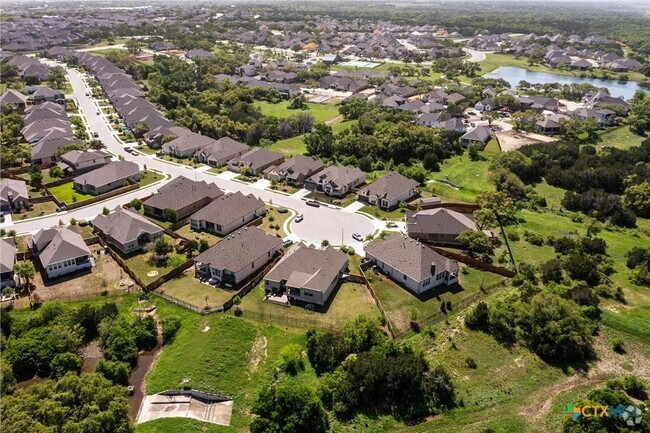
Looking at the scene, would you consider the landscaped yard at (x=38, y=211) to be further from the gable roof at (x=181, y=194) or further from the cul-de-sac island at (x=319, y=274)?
the gable roof at (x=181, y=194)

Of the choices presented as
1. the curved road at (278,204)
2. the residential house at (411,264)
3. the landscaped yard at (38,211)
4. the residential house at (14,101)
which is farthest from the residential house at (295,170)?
the residential house at (14,101)

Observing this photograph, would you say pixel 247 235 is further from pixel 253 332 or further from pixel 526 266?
pixel 526 266

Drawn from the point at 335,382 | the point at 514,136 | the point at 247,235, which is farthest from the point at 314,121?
the point at 335,382

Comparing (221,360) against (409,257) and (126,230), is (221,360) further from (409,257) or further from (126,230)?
(126,230)

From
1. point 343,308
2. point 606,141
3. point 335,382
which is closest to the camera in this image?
point 335,382

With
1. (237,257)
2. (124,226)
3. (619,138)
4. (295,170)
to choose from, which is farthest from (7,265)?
(619,138)
